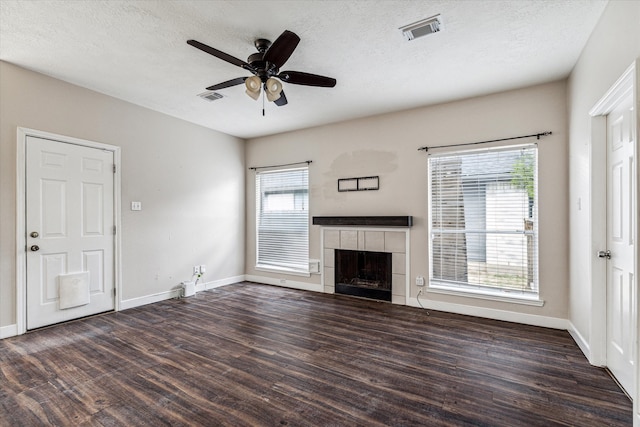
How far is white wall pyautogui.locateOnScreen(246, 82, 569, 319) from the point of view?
3531 mm

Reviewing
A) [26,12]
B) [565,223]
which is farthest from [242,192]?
[565,223]

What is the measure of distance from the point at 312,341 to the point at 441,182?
2.69 metres

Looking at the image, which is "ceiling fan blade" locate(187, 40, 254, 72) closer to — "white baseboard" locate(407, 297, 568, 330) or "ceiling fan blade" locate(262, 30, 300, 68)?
"ceiling fan blade" locate(262, 30, 300, 68)

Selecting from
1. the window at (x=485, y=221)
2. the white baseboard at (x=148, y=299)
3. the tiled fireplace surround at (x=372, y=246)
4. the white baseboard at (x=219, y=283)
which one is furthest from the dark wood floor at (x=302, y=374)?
the white baseboard at (x=219, y=283)

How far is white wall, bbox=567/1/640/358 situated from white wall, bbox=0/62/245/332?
5.09 m

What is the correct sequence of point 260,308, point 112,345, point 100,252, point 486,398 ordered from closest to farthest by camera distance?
point 486,398
point 112,345
point 100,252
point 260,308

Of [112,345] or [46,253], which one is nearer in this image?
[112,345]

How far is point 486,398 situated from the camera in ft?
7.09

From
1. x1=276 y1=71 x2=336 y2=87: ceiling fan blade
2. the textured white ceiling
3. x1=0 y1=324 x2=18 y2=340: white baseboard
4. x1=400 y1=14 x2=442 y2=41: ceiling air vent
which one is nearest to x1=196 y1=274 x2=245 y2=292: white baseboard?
x1=0 y1=324 x2=18 y2=340: white baseboard

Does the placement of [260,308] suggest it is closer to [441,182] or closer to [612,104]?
[441,182]

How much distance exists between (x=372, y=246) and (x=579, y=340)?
2.53 metres

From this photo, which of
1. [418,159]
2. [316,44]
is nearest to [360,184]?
[418,159]

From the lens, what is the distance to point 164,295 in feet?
15.5

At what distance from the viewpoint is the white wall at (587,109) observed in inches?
79.5
